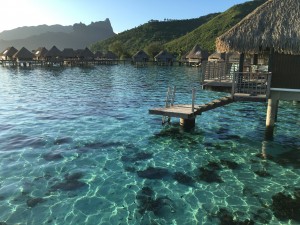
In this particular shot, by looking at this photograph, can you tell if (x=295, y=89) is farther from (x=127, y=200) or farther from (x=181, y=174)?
(x=127, y=200)

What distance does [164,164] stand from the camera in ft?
40.1

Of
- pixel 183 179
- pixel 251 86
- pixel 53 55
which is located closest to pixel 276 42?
pixel 251 86

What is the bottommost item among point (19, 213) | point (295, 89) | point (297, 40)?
point (19, 213)

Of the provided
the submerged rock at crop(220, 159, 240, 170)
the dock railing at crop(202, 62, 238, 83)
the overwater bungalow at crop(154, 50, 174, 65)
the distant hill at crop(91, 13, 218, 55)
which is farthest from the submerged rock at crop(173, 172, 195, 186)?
the distant hill at crop(91, 13, 218, 55)

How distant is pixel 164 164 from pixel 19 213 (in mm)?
5785

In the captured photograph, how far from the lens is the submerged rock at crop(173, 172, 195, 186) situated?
1059 centimetres

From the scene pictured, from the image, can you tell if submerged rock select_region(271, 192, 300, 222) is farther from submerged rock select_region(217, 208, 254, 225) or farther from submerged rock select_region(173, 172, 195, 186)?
submerged rock select_region(173, 172, 195, 186)

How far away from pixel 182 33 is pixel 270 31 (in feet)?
524

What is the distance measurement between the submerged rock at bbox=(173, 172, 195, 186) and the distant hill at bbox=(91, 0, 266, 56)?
99.1 m

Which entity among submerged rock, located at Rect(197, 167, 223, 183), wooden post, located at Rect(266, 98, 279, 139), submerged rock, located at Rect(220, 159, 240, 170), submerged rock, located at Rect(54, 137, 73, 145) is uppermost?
wooden post, located at Rect(266, 98, 279, 139)

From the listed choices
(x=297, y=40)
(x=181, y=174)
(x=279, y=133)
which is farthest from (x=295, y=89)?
(x=181, y=174)

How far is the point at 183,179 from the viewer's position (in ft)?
35.6

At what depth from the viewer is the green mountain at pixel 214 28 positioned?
126 meters

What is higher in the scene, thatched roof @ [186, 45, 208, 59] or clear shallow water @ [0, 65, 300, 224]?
thatched roof @ [186, 45, 208, 59]
